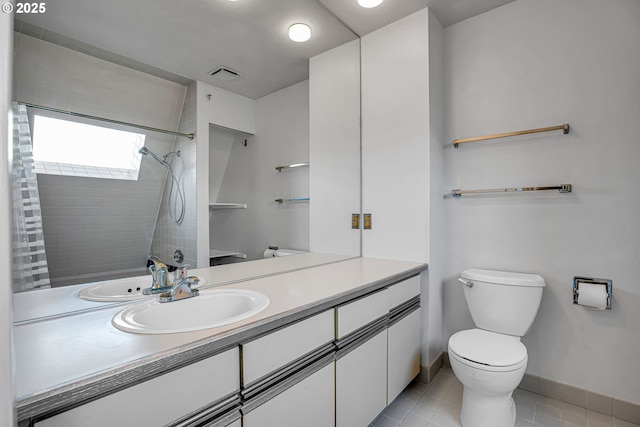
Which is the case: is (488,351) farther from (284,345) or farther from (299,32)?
(299,32)

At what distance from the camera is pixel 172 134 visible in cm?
129

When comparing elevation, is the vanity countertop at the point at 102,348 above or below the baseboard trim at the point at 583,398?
above

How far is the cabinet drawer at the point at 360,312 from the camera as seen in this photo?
1.30 metres

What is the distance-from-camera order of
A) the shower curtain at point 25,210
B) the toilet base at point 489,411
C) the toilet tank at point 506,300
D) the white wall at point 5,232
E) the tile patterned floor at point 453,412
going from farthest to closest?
the toilet tank at point 506,300
the tile patterned floor at point 453,412
the toilet base at point 489,411
the shower curtain at point 25,210
the white wall at point 5,232

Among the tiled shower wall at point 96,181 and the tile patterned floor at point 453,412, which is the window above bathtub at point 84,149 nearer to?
the tiled shower wall at point 96,181

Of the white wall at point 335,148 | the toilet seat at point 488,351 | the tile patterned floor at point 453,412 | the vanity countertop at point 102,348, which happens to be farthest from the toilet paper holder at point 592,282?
the vanity countertop at point 102,348

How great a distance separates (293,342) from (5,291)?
793mm

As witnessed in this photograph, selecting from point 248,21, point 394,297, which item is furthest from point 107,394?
point 248,21

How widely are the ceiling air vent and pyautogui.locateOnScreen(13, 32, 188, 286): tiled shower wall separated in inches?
7.5

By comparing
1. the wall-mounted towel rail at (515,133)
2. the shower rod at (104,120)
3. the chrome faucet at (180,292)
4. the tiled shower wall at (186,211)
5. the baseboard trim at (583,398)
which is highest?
the wall-mounted towel rail at (515,133)

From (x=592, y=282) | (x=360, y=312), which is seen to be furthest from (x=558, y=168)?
(x=360, y=312)

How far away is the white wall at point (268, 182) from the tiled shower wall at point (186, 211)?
115 mm

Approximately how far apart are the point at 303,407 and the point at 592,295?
1670 mm

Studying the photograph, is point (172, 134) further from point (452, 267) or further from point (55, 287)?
point (452, 267)
